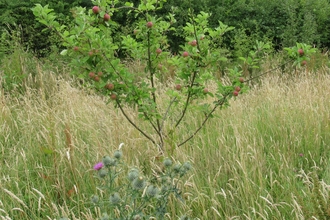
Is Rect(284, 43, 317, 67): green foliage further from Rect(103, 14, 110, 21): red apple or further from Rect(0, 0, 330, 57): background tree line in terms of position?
Rect(0, 0, 330, 57): background tree line

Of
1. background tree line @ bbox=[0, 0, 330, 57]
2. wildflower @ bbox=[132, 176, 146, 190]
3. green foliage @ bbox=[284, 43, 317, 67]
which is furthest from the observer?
background tree line @ bbox=[0, 0, 330, 57]

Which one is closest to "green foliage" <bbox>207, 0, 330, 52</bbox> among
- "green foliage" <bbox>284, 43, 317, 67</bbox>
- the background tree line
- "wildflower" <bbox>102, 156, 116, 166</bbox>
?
the background tree line

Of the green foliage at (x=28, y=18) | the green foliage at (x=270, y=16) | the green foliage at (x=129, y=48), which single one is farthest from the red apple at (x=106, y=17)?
the green foliage at (x=28, y=18)

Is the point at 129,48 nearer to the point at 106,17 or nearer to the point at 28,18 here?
the point at 106,17

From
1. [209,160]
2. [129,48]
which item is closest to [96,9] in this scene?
[129,48]

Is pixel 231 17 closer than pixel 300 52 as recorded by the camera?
No

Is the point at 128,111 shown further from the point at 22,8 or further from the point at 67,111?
the point at 22,8

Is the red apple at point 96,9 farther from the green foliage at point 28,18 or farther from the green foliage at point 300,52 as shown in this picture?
the green foliage at point 28,18

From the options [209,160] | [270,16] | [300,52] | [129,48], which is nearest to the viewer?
[300,52]

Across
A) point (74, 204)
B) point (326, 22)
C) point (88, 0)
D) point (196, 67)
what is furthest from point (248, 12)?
point (74, 204)

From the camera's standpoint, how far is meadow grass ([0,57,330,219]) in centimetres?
252

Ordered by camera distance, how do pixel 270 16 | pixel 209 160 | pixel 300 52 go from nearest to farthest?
pixel 300 52
pixel 209 160
pixel 270 16

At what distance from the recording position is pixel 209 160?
311 centimetres

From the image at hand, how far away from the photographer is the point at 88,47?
2646 millimetres
